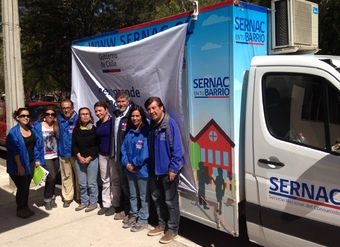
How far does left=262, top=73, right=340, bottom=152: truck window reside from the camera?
2.68 metres

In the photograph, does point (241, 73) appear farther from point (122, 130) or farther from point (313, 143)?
point (122, 130)

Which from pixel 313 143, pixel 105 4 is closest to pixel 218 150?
pixel 313 143

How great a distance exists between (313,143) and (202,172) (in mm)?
1218

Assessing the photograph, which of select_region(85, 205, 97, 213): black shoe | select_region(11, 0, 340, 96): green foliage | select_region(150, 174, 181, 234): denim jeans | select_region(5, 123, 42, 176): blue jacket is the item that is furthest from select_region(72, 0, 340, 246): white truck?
select_region(11, 0, 340, 96): green foliage

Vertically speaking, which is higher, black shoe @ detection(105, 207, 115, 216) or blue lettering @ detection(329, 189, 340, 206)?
blue lettering @ detection(329, 189, 340, 206)

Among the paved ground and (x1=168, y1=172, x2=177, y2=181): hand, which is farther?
the paved ground

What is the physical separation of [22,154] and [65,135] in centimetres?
65

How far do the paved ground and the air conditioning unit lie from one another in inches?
95.6

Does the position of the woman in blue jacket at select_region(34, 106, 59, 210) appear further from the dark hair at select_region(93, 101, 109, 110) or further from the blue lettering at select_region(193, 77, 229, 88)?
the blue lettering at select_region(193, 77, 229, 88)

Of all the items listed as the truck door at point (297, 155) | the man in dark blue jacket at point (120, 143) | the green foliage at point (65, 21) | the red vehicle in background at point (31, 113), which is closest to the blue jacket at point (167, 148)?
the man in dark blue jacket at point (120, 143)

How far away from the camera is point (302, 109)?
9.43ft

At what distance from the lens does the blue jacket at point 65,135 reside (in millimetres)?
4969

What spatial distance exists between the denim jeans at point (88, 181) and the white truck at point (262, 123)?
165cm

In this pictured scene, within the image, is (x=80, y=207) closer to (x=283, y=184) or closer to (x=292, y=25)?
(x=283, y=184)
